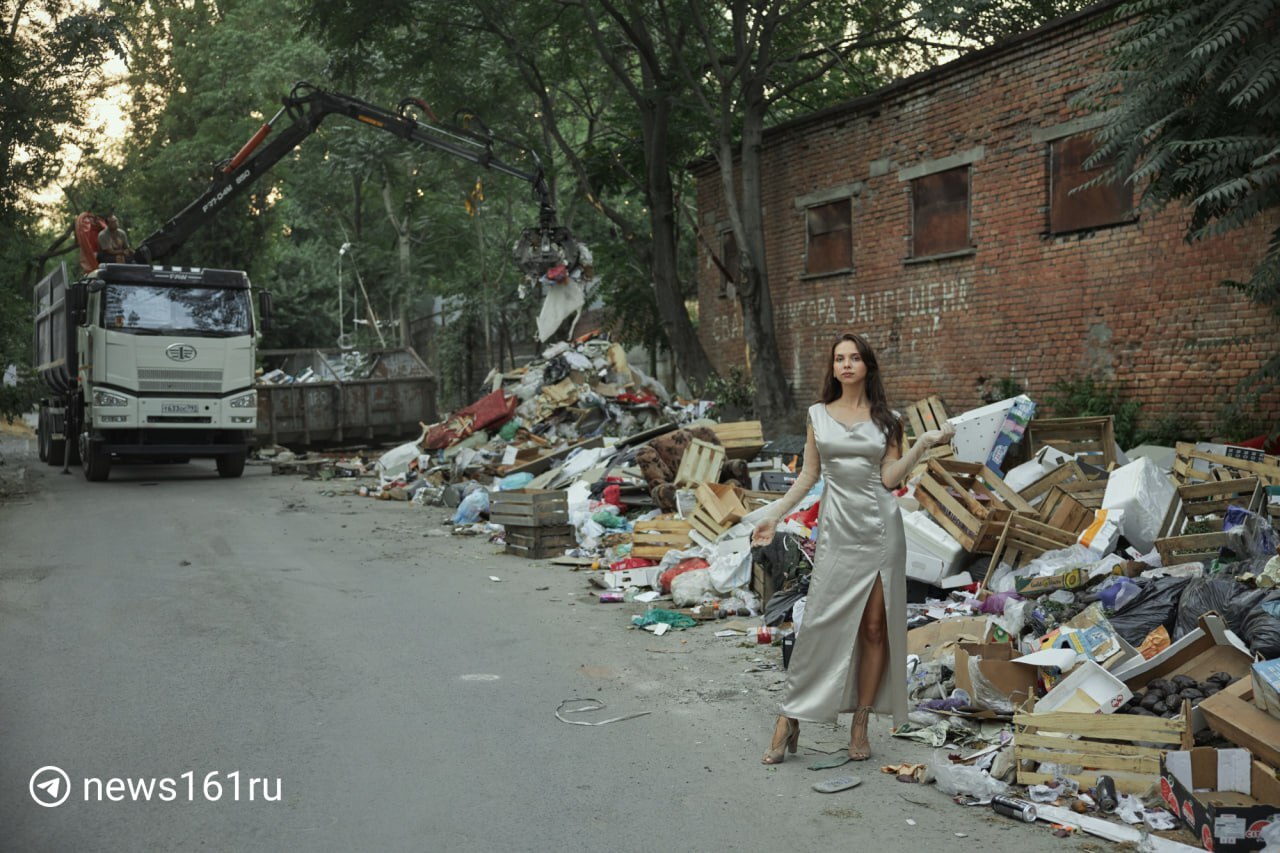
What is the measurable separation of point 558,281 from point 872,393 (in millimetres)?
13505

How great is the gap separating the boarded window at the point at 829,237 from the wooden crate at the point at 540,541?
840 centimetres

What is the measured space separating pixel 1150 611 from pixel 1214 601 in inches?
15.8

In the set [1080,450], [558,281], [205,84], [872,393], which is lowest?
[1080,450]

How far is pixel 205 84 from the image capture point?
38719 mm

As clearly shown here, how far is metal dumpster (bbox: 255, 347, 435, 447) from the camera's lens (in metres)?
23.7

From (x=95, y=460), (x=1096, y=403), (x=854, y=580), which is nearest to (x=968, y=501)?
(x=854, y=580)

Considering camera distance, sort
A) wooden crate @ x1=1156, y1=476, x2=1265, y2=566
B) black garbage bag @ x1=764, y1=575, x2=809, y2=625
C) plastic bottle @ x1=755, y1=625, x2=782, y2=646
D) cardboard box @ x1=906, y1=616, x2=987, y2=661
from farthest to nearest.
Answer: wooden crate @ x1=1156, y1=476, x2=1265, y2=566 → black garbage bag @ x1=764, y1=575, x2=809, y2=625 → plastic bottle @ x1=755, y1=625, x2=782, y2=646 → cardboard box @ x1=906, y1=616, x2=987, y2=661

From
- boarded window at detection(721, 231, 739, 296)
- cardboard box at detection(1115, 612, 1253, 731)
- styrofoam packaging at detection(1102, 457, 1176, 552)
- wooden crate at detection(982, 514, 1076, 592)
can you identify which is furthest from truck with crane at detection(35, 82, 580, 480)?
cardboard box at detection(1115, 612, 1253, 731)

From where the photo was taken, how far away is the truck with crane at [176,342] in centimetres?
1861

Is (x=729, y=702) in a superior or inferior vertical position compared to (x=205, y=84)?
inferior

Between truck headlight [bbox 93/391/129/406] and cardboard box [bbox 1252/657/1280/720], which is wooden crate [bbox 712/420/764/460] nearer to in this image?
cardboard box [bbox 1252/657/1280/720]

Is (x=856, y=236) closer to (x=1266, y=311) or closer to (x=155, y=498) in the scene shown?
(x=1266, y=311)

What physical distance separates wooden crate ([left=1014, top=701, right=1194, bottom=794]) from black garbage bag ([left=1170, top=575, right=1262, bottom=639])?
1.12 metres

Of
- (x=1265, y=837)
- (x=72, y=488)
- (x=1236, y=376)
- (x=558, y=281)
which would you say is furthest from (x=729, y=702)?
(x=72, y=488)
